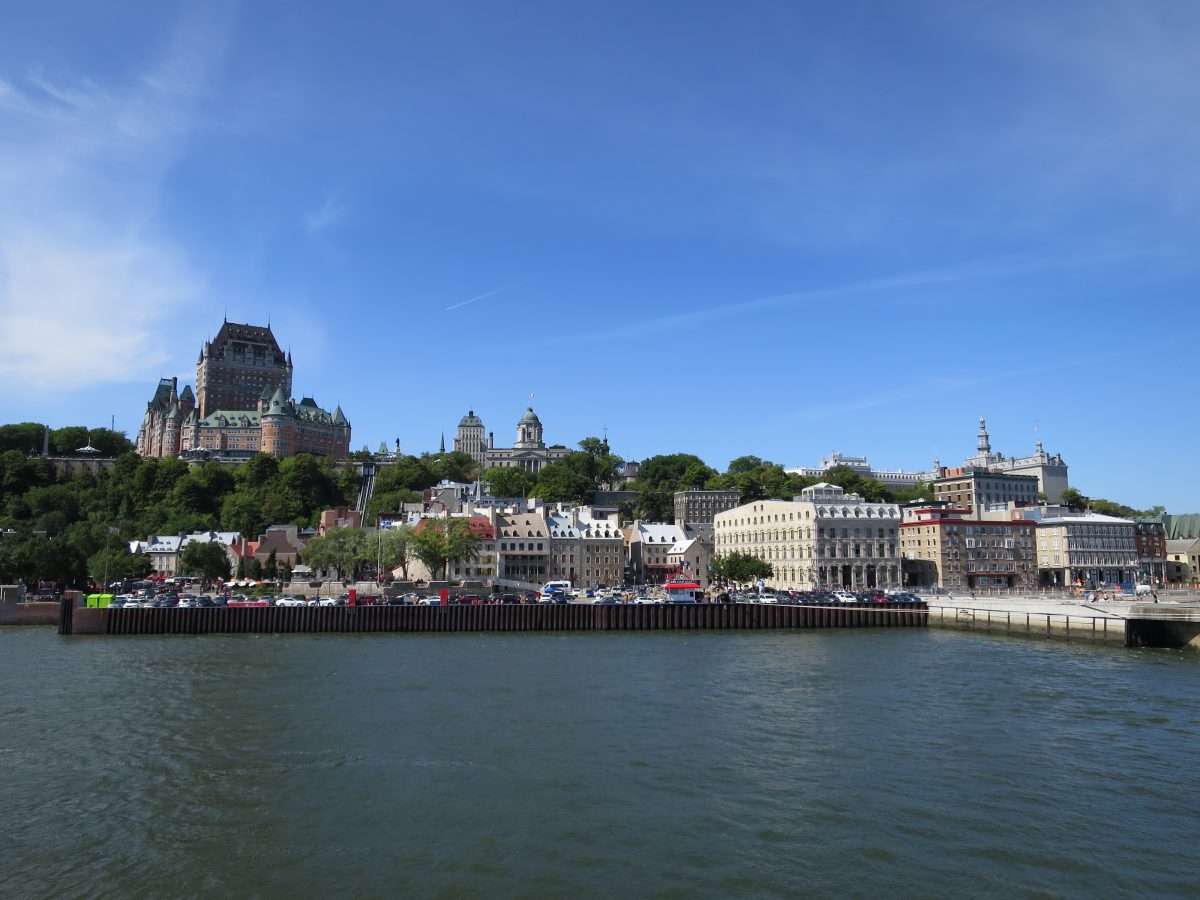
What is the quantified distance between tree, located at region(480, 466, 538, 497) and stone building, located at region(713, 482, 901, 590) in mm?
80171

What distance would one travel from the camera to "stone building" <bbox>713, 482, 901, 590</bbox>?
10538cm

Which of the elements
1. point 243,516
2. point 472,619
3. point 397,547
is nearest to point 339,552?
point 397,547

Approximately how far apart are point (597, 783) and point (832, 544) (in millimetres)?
84939

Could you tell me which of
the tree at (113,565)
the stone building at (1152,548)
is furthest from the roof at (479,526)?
the stone building at (1152,548)

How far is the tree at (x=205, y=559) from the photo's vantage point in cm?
10188

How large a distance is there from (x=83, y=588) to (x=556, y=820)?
94530mm

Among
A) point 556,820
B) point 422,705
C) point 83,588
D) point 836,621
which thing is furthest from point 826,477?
point 556,820

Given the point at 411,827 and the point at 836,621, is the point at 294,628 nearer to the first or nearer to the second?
the point at 836,621

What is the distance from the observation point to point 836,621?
74.8 metres

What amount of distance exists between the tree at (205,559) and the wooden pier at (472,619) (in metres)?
35.1

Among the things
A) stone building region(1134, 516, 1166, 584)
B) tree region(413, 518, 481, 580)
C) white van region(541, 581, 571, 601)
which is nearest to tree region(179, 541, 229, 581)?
tree region(413, 518, 481, 580)

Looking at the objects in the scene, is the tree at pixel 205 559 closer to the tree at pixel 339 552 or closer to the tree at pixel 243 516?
the tree at pixel 339 552

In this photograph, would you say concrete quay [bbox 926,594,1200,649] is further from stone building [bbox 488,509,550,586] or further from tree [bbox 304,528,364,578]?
tree [bbox 304,528,364,578]

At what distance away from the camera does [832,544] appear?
105875 mm
